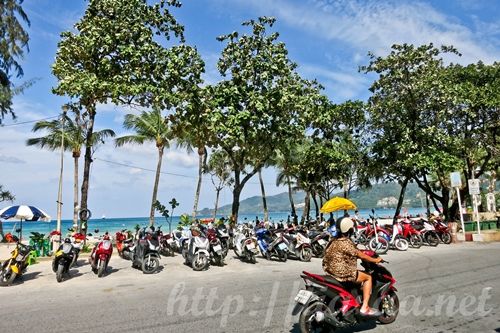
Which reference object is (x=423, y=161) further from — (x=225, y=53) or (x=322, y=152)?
(x=225, y=53)

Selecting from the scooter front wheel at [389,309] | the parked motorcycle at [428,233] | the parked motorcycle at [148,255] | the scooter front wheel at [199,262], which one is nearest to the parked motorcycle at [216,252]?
the scooter front wheel at [199,262]

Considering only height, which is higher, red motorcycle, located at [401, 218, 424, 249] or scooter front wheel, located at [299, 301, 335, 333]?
red motorcycle, located at [401, 218, 424, 249]

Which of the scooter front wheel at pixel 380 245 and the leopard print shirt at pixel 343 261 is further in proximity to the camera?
the scooter front wheel at pixel 380 245

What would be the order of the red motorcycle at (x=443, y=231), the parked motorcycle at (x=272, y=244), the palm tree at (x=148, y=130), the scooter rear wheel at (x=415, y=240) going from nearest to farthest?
1. the parked motorcycle at (x=272, y=244)
2. the scooter rear wheel at (x=415, y=240)
3. the red motorcycle at (x=443, y=231)
4. the palm tree at (x=148, y=130)

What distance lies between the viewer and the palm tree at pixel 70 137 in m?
20.0

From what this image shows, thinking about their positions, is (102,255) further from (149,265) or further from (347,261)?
(347,261)

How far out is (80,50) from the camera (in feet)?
50.9

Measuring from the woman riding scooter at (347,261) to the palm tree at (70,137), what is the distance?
625 inches

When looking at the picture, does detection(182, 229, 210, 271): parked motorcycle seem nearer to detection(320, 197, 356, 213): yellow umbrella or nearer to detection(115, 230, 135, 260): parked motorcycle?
detection(115, 230, 135, 260): parked motorcycle

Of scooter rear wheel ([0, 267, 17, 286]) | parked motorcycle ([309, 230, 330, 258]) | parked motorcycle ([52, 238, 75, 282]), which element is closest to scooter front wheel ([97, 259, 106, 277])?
parked motorcycle ([52, 238, 75, 282])

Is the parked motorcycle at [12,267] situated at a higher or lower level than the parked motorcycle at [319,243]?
lower

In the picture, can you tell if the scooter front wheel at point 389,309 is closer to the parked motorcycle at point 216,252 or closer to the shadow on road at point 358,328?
the shadow on road at point 358,328

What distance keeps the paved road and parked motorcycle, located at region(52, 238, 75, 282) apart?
0.27 m

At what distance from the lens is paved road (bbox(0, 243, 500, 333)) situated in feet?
19.4
